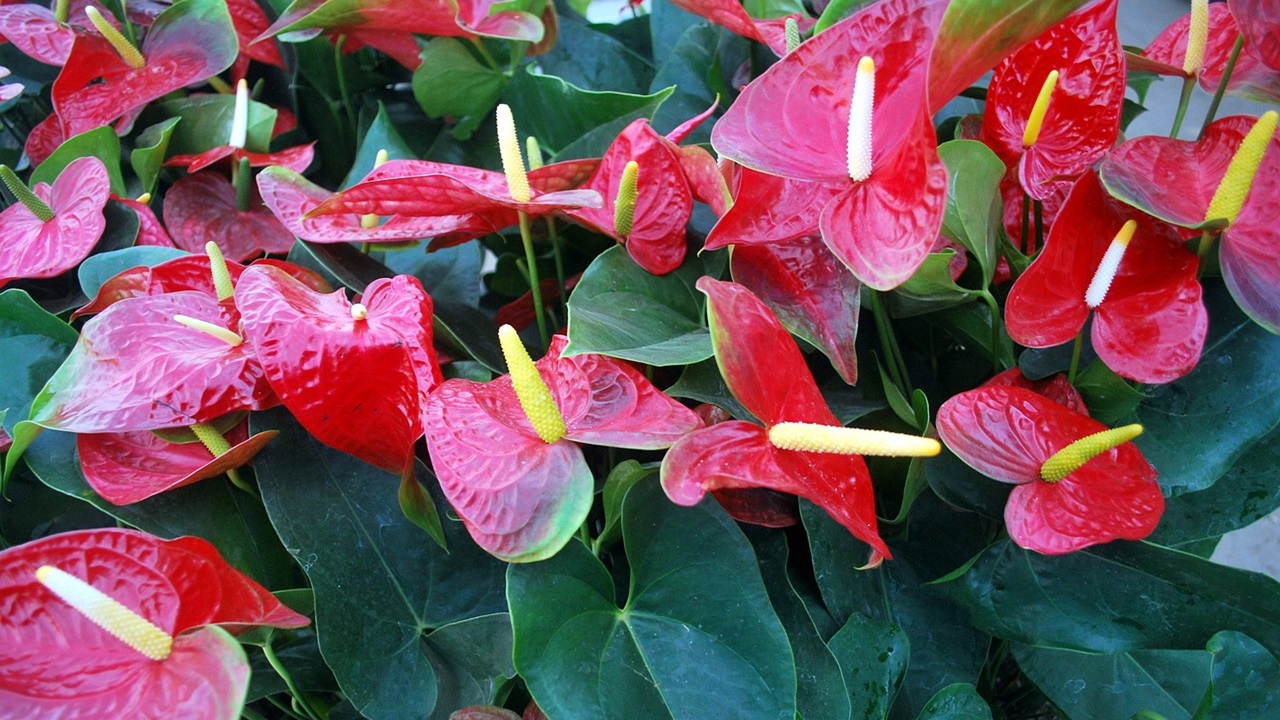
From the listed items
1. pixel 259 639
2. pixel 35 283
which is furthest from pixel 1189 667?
pixel 35 283

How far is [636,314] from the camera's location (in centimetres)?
48

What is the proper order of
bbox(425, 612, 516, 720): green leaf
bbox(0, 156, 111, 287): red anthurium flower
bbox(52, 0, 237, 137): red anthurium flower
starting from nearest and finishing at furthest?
bbox(425, 612, 516, 720): green leaf, bbox(0, 156, 111, 287): red anthurium flower, bbox(52, 0, 237, 137): red anthurium flower

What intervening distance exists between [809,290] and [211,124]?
0.51 m

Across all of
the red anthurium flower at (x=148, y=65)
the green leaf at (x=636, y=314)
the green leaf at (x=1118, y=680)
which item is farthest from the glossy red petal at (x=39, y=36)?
the green leaf at (x=1118, y=680)

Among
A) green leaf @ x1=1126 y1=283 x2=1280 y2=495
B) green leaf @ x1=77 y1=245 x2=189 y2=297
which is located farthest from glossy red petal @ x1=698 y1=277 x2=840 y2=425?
green leaf @ x1=77 y1=245 x2=189 y2=297

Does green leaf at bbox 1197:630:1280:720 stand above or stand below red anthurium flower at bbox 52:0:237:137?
below

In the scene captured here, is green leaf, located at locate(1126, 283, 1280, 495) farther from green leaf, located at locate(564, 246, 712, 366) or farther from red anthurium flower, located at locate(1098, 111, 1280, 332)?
green leaf, located at locate(564, 246, 712, 366)

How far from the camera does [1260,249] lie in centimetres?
45

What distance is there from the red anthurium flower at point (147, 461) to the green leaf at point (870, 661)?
1.04ft

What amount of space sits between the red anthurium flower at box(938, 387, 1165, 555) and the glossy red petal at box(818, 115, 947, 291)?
0.09m

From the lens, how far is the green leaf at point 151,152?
0.64m

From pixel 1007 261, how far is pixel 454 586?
0.38 m

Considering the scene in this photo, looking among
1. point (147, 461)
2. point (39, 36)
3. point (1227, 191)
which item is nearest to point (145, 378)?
point (147, 461)

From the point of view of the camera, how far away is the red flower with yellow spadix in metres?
0.36
